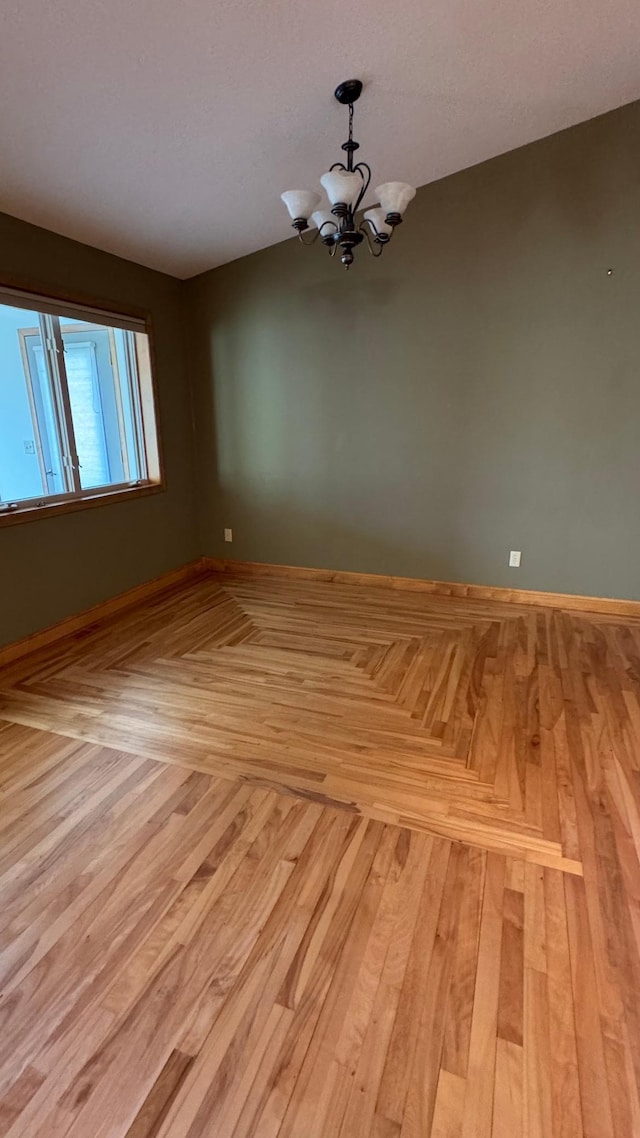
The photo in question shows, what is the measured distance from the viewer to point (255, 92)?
7.32 ft

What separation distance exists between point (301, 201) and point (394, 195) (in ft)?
1.29

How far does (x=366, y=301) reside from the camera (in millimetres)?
3783

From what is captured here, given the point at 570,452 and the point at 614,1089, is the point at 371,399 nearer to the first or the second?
the point at 570,452

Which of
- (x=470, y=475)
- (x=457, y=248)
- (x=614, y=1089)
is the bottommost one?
(x=614, y=1089)

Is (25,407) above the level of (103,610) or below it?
above

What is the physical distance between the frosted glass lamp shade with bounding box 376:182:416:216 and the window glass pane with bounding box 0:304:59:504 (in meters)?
2.26

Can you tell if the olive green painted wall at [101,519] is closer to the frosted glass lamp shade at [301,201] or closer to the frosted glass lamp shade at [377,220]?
the frosted glass lamp shade at [301,201]

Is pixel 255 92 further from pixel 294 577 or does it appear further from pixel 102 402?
pixel 294 577

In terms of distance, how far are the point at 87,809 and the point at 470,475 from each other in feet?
10.3

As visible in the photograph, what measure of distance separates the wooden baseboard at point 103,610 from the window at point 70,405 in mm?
751

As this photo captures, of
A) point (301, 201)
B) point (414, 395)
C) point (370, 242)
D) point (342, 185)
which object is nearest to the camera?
point (342, 185)

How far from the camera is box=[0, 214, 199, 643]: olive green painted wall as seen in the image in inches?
117

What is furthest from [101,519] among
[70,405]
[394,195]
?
[394,195]

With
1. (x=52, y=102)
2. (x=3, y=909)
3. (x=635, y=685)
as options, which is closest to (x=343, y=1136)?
(x=3, y=909)
